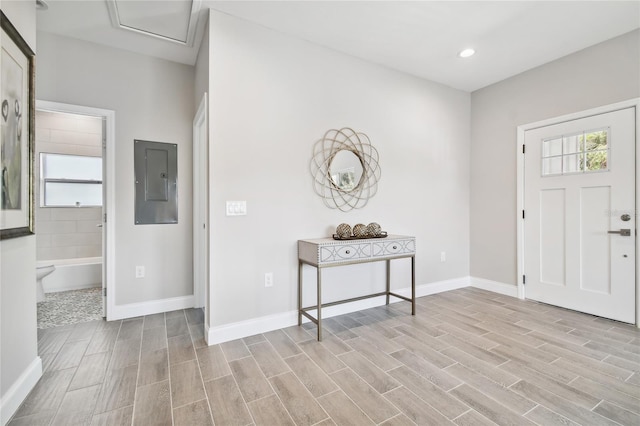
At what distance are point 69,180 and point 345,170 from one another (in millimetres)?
4257

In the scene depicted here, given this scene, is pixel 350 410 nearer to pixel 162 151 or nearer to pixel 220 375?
pixel 220 375

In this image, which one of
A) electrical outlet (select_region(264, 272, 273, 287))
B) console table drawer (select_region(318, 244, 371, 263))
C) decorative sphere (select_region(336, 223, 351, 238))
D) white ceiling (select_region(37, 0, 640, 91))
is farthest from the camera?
decorative sphere (select_region(336, 223, 351, 238))

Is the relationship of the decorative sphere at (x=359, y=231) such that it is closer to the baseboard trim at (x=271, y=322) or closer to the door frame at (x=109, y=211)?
the baseboard trim at (x=271, y=322)

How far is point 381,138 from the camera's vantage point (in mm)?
3340

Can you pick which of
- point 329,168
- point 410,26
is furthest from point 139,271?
point 410,26

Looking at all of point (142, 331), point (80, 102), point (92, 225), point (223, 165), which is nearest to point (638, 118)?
point (223, 165)

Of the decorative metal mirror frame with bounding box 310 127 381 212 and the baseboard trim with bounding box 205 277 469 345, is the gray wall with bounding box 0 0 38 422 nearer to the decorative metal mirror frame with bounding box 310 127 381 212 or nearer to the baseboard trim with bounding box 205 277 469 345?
the baseboard trim with bounding box 205 277 469 345

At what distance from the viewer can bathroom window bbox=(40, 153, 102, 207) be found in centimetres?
426

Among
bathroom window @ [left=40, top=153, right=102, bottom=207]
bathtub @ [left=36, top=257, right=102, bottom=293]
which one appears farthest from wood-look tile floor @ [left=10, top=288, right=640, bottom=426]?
bathroom window @ [left=40, top=153, right=102, bottom=207]

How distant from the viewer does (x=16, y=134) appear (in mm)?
1664

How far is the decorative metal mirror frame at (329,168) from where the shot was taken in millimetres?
2945

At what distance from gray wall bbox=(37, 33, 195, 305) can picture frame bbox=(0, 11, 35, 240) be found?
3.53 feet

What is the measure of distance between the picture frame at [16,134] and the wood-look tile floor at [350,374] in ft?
3.45

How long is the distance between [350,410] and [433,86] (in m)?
3.72
